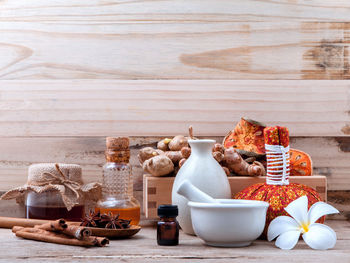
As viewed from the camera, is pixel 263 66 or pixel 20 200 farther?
pixel 263 66

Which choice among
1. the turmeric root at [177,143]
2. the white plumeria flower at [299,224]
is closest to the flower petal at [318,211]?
the white plumeria flower at [299,224]

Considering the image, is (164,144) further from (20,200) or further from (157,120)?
(20,200)

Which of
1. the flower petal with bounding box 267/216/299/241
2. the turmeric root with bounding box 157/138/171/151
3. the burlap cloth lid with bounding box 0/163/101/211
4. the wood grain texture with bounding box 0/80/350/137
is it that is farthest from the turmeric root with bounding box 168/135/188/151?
the flower petal with bounding box 267/216/299/241

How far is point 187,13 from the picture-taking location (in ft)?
4.89

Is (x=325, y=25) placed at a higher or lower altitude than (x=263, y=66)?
higher

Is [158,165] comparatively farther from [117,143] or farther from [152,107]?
[152,107]

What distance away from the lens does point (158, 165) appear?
124cm

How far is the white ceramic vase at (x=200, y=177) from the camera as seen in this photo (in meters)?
1.14

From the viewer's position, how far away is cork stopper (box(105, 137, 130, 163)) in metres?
1.26

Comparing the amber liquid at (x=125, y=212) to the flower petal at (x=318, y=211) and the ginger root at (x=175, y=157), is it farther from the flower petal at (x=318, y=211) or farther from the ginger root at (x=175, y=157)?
the flower petal at (x=318, y=211)

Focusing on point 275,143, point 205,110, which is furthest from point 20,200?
point 275,143

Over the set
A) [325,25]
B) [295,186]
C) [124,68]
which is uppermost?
[325,25]

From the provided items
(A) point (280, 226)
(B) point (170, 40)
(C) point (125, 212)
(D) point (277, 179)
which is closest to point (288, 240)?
(A) point (280, 226)

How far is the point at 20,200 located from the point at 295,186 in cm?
75
